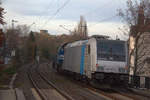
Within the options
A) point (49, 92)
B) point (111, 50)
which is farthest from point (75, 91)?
point (111, 50)

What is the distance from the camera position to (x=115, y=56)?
1716 centimetres

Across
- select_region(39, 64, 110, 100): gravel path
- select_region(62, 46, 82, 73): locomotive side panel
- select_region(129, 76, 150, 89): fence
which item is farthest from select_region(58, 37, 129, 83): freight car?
select_region(62, 46, 82, 73): locomotive side panel

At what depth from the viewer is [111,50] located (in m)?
17.3

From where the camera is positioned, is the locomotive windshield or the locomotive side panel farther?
the locomotive side panel

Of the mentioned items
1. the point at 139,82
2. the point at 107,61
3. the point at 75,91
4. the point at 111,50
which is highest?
the point at 111,50

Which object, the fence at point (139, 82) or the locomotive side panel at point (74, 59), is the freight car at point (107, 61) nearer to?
the fence at point (139, 82)

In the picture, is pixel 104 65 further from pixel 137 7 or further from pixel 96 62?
pixel 137 7

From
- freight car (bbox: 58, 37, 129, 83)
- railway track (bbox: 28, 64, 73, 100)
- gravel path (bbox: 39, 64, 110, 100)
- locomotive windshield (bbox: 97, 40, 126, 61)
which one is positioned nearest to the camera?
railway track (bbox: 28, 64, 73, 100)

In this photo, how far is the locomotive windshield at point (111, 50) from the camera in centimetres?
1706

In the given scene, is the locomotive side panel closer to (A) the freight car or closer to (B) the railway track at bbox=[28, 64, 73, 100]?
(B) the railway track at bbox=[28, 64, 73, 100]

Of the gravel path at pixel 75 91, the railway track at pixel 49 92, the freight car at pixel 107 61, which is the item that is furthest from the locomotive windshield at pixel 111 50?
the railway track at pixel 49 92

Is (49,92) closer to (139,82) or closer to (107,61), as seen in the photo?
(107,61)

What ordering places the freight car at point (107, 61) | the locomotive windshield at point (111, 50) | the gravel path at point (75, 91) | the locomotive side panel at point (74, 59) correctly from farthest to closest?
the locomotive side panel at point (74, 59) → the locomotive windshield at point (111, 50) → the freight car at point (107, 61) → the gravel path at point (75, 91)

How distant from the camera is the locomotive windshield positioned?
56.0ft
